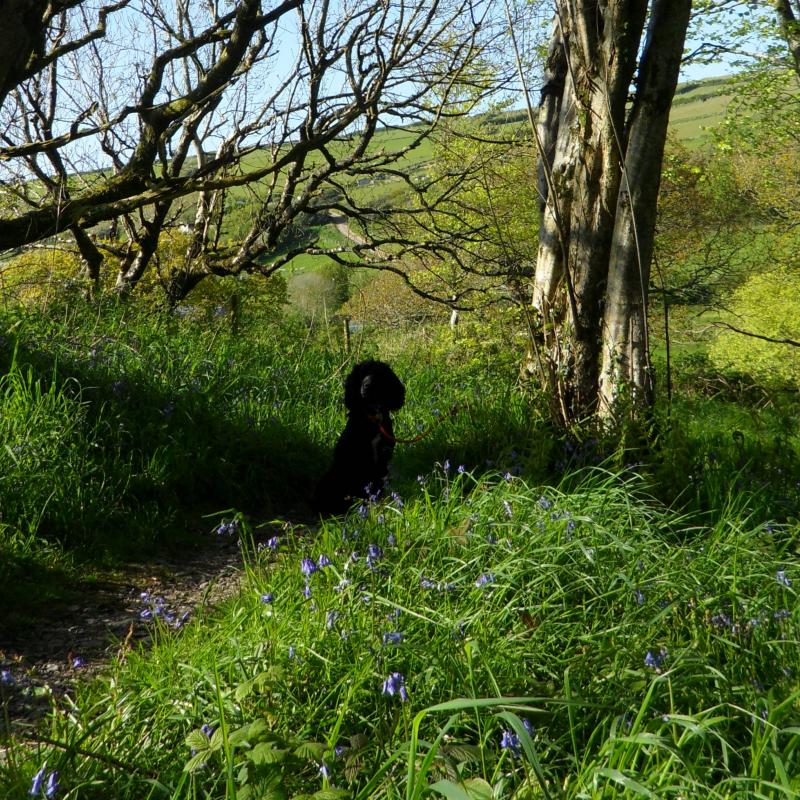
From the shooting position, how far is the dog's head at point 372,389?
5.31 metres

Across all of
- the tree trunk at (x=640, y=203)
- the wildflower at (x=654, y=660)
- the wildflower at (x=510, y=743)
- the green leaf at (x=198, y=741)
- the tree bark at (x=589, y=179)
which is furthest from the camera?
the tree bark at (x=589, y=179)

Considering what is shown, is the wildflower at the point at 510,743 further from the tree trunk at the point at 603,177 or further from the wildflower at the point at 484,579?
the tree trunk at the point at 603,177

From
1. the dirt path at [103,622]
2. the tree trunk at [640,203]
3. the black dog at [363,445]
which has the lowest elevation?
the dirt path at [103,622]

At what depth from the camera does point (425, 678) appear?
247 cm

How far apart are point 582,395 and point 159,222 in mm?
7408

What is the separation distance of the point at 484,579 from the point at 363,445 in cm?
244

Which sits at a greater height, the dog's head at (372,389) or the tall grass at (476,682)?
the dog's head at (372,389)

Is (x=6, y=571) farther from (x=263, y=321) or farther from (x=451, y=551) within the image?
(x=263, y=321)

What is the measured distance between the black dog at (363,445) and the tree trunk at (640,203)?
1687 millimetres

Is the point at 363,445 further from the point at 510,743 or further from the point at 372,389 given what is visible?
the point at 510,743

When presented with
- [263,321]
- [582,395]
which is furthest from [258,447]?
[263,321]

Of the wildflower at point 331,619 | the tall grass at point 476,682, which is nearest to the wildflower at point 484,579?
the tall grass at point 476,682

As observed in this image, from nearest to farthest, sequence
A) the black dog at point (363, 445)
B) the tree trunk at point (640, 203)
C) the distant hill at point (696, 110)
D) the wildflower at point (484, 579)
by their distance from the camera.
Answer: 1. the wildflower at point (484, 579)
2. the black dog at point (363, 445)
3. the tree trunk at point (640, 203)
4. the distant hill at point (696, 110)

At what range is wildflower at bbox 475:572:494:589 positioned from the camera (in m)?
2.91
